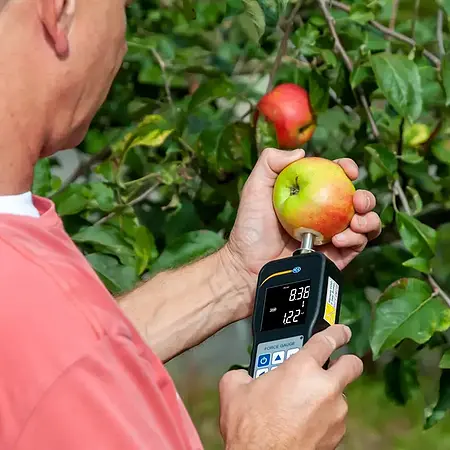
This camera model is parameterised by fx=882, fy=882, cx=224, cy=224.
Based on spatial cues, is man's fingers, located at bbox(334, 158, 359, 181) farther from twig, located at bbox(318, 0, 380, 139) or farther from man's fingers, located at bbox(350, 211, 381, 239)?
twig, located at bbox(318, 0, 380, 139)

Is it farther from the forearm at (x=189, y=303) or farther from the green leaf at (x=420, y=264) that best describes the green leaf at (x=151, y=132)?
the green leaf at (x=420, y=264)

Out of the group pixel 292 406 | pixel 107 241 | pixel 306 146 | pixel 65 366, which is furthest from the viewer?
pixel 306 146

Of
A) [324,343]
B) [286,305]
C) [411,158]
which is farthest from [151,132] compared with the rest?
[324,343]

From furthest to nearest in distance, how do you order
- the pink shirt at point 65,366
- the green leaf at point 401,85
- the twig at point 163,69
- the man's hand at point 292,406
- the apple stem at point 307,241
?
1. the twig at point 163,69
2. the green leaf at point 401,85
3. the apple stem at point 307,241
4. the man's hand at point 292,406
5. the pink shirt at point 65,366

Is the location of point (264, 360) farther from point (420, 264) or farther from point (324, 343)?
point (420, 264)

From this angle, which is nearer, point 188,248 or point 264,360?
point 264,360

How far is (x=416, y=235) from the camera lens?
133 cm

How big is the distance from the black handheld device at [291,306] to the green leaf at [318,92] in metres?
0.47

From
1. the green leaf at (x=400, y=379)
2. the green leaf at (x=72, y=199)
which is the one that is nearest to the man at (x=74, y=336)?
the green leaf at (x=72, y=199)

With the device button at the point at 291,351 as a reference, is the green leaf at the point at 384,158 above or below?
below

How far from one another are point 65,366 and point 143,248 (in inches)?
Result: 31.3

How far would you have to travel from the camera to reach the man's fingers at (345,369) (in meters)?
0.95

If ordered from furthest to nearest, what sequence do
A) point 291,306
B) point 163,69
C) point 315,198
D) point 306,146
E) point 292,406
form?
1. point 306,146
2. point 163,69
3. point 315,198
4. point 291,306
5. point 292,406

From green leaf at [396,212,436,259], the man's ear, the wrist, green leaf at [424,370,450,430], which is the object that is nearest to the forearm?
the wrist
